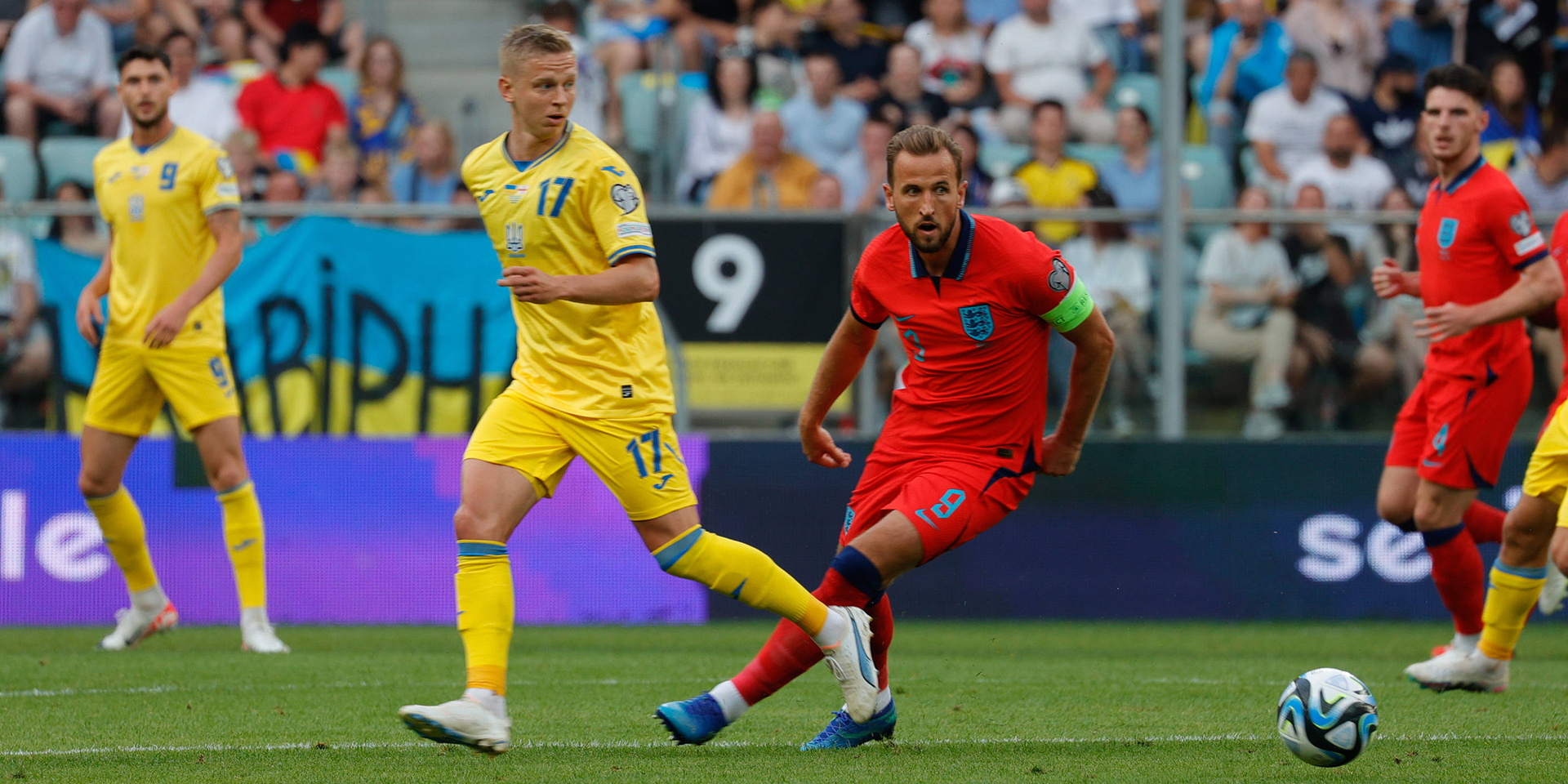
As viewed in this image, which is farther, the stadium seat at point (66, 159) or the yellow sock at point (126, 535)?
the stadium seat at point (66, 159)

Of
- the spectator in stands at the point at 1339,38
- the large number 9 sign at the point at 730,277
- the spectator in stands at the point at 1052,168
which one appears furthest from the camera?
the spectator in stands at the point at 1339,38

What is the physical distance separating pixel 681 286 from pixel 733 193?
4.09ft

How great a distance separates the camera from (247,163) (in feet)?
35.6

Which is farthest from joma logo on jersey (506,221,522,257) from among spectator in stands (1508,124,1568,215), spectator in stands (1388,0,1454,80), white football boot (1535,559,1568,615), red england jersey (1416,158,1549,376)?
spectator in stands (1388,0,1454,80)

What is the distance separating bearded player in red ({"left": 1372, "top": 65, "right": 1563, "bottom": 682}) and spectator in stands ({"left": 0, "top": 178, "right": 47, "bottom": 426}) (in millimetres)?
6967

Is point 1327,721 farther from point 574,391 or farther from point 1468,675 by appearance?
point 574,391

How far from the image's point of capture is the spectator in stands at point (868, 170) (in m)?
11.1

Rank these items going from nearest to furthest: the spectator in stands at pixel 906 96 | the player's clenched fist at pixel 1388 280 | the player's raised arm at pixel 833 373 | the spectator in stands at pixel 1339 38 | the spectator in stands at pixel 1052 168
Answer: the player's raised arm at pixel 833 373, the player's clenched fist at pixel 1388 280, the spectator in stands at pixel 1052 168, the spectator in stands at pixel 906 96, the spectator in stands at pixel 1339 38

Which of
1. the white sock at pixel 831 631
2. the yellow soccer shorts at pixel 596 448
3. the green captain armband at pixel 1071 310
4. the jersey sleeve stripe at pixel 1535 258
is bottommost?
the white sock at pixel 831 631

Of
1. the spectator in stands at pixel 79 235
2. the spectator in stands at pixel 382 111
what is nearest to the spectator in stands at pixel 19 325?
the spectator in stands at pixel 79 235

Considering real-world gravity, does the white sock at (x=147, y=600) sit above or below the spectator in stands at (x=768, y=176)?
below

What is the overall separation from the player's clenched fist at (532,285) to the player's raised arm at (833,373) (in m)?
0.94

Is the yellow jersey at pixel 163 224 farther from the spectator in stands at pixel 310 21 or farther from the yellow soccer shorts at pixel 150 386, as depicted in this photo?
the spectator in stands at pixel 310 21

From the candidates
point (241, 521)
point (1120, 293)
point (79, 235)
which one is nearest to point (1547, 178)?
point (1120, 293)
